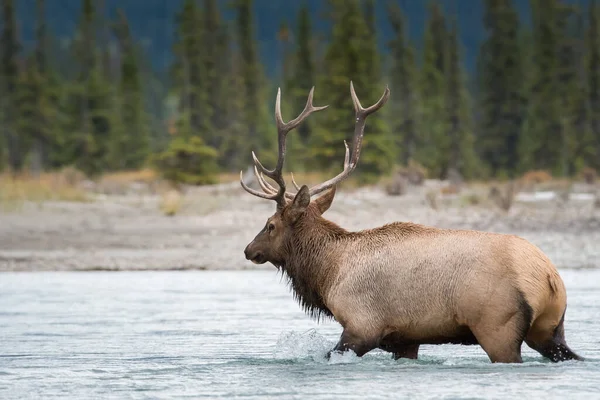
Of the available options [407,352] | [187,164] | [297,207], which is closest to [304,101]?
[187,164]

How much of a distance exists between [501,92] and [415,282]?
57928 mm

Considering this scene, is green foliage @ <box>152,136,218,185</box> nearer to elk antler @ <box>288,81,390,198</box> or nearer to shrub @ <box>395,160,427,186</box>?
shrub @ <box>395,160,427,186</box>

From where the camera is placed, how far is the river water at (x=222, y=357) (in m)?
8.05

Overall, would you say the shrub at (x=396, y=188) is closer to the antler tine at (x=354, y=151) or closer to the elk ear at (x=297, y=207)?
the antler tine at (x=354, y=151)

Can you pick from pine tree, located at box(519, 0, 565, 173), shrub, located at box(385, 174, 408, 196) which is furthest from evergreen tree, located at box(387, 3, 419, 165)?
shrub, located at box(385, 174, 408, 196)

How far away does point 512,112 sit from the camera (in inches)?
2581

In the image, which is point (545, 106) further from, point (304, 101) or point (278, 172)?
point (278, 172)

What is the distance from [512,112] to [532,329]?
5802 cm

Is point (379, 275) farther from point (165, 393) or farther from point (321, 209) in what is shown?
point (165, 393)

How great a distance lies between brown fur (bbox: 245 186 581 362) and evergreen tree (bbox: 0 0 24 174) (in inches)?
2188

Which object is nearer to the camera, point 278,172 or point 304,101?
point 278,172

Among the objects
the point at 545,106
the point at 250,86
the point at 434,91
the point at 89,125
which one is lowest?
the point at 89,125

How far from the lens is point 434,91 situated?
2800 inches

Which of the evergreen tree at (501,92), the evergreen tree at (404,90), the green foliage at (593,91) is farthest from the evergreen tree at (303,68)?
the green foliage at (593,91)
